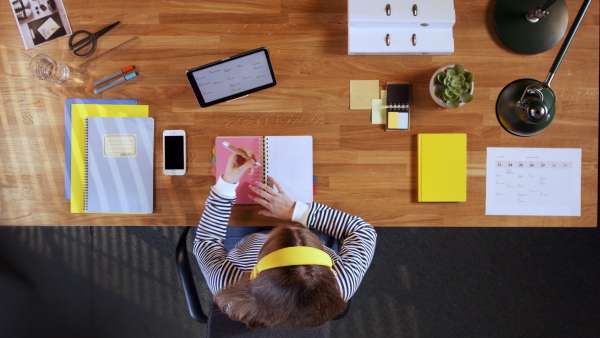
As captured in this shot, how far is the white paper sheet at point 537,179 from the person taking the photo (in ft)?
3.86

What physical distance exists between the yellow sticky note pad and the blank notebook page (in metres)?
0.21

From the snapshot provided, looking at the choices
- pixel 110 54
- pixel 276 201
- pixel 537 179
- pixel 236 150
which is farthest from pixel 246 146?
pixel 537 179

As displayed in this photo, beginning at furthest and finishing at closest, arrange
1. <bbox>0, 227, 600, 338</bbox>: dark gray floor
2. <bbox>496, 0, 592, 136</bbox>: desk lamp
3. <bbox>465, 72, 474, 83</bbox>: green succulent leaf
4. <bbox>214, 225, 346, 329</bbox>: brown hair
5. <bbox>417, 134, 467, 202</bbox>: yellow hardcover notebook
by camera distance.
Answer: <bbox>0, 227, 600, 338</bbox>: dark gray floor, <bbox>417, 134, 467, 202</bbox>: yellow hardcover notebook, <bbox>465, 72, 474, 83</bbox>: green succulent leaf, <bbox>496, 0, 592, 136</bbox>: desk lamp, <bbox>214, 225, 346, 329</bbox>: brown hair

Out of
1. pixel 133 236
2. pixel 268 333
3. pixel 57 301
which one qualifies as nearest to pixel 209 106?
pixel 268 333

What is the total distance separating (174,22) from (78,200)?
65 centimetres

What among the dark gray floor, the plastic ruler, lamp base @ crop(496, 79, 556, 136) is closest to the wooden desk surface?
the plastic ruler

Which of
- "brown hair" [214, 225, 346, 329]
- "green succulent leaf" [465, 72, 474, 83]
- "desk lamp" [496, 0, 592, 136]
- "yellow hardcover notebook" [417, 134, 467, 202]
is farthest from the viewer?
"yellow hardcover notebook" [417, 134, 467, 202]

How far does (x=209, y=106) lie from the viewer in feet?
3.92

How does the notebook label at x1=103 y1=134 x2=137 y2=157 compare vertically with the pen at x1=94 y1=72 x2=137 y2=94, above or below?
below

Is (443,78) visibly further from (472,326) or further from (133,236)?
Answer: (133,236)

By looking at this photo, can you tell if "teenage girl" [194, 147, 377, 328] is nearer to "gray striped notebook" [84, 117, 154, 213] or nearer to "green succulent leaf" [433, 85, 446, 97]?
"gray striped notebook" [84, 117, 154, 213]

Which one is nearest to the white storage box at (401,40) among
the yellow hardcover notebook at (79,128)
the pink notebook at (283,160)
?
the pink notebook at (283,160)

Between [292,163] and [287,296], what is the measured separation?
0.49m

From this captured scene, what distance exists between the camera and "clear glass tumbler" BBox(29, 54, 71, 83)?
1.17 metres
